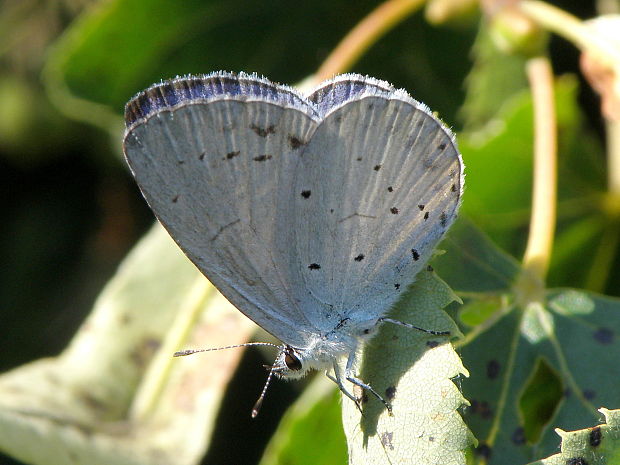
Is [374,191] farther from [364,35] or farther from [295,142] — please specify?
[364,35]

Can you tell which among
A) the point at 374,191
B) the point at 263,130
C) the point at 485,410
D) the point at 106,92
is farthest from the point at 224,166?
the point at 106,92

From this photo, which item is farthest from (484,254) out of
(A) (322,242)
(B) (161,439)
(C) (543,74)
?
(B) (161,439)

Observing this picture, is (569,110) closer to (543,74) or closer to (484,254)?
(543,74)

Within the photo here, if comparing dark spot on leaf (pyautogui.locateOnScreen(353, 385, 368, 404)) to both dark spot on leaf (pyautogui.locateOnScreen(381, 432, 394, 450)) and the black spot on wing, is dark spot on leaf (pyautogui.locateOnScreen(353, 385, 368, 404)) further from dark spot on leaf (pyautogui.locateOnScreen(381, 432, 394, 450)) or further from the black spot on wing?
the black spot on wing

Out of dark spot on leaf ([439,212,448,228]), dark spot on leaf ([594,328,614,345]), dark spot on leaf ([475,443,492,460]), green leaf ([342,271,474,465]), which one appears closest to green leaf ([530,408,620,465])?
green leaf ([342,271,474,465])

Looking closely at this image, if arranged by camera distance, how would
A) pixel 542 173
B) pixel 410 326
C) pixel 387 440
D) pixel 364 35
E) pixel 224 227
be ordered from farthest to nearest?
pixel 364 35
pixel 542 173
pixel 224 227
pixel 410 326
pixel 387 440

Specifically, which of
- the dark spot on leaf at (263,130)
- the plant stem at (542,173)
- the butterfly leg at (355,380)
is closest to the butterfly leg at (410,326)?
the butterfly leg at (355,380)
